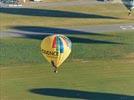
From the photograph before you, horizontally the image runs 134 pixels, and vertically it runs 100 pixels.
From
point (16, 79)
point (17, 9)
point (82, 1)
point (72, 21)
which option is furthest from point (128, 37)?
point (82, 1)

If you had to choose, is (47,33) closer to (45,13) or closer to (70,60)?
(70,60)

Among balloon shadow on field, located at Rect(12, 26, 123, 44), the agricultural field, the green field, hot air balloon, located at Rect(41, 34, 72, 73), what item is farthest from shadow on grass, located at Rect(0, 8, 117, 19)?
hot air balloon, located at Rect(41, 34, 72, 73)

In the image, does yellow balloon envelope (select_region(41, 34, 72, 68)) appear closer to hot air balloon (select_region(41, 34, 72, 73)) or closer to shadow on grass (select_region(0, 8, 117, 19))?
hot air balloon (select_region(41, 34, 72, 73))

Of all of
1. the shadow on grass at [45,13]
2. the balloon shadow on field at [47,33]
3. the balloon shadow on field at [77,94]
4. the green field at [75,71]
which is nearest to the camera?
the balloon shadow on field at [77,94]

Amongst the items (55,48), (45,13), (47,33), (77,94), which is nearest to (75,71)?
(77,94)

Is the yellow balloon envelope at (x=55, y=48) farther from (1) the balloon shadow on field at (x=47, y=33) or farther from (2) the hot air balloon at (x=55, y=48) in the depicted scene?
(1) the balloon shadow on field at (x=47, y=33)

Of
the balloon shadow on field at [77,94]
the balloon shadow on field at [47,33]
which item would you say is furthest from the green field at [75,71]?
the balloon shadow on field at [47,33]

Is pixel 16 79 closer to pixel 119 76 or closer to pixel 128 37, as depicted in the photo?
pixel 119 76

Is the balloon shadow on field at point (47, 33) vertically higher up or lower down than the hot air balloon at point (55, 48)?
lower down
